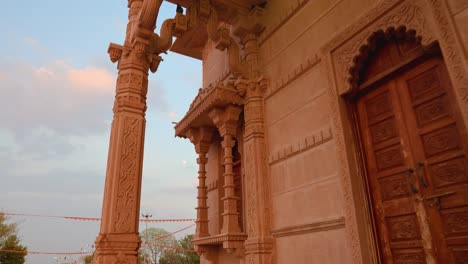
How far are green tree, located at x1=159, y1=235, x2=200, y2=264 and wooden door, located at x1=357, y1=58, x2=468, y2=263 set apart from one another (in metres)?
22.3

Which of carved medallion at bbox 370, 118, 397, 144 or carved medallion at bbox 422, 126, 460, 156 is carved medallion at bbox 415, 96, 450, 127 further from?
carved medallion at bbox 370, 118, 397, 144

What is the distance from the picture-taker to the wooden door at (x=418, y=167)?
9.11 feet

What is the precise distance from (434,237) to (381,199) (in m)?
0.64

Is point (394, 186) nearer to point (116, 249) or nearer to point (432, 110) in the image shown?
point (432, 110)

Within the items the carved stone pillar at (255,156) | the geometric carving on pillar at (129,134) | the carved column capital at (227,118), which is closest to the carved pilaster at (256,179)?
the carved stone pillar at (255,156)

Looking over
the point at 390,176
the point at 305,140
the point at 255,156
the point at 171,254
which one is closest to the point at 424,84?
the point at 390,176

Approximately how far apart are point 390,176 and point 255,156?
7.53 feet

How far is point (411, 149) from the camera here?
3166 millimetres

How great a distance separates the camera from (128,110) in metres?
3.98

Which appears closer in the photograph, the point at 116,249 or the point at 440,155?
the point at 440,155

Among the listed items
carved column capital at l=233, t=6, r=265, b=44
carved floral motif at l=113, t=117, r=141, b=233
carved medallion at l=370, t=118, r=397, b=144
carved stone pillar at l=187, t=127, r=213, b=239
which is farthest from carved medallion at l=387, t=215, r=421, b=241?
carved column capital at l=233, t=6, r=265, b=44

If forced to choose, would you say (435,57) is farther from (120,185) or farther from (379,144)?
(120,185)

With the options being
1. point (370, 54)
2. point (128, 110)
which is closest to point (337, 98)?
point (370, 54)

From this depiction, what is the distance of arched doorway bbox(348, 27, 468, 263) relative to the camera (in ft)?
9.18
